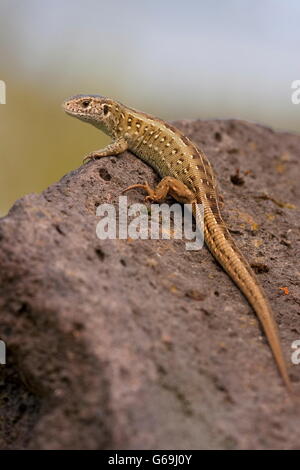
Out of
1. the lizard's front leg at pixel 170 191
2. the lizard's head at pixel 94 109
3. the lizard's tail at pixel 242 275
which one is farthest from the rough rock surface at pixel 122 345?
the lizard's head at pixel 94 109

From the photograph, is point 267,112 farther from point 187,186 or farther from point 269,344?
point 269,344

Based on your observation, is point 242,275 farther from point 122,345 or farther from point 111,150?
point 111,150

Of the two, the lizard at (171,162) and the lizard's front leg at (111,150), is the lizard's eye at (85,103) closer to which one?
the lizard at (171,162)

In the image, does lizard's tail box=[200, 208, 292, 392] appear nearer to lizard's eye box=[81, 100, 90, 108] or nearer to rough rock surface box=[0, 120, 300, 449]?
rough rock surface box=[0, 120, 300, 449]

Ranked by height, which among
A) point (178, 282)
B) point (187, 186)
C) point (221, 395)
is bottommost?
point (221, 395)

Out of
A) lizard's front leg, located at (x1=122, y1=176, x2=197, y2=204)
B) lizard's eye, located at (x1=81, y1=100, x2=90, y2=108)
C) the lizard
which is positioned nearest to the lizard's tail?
the lizard

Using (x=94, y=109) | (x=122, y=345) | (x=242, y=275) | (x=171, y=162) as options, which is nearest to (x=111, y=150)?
(x=171, y=162)
